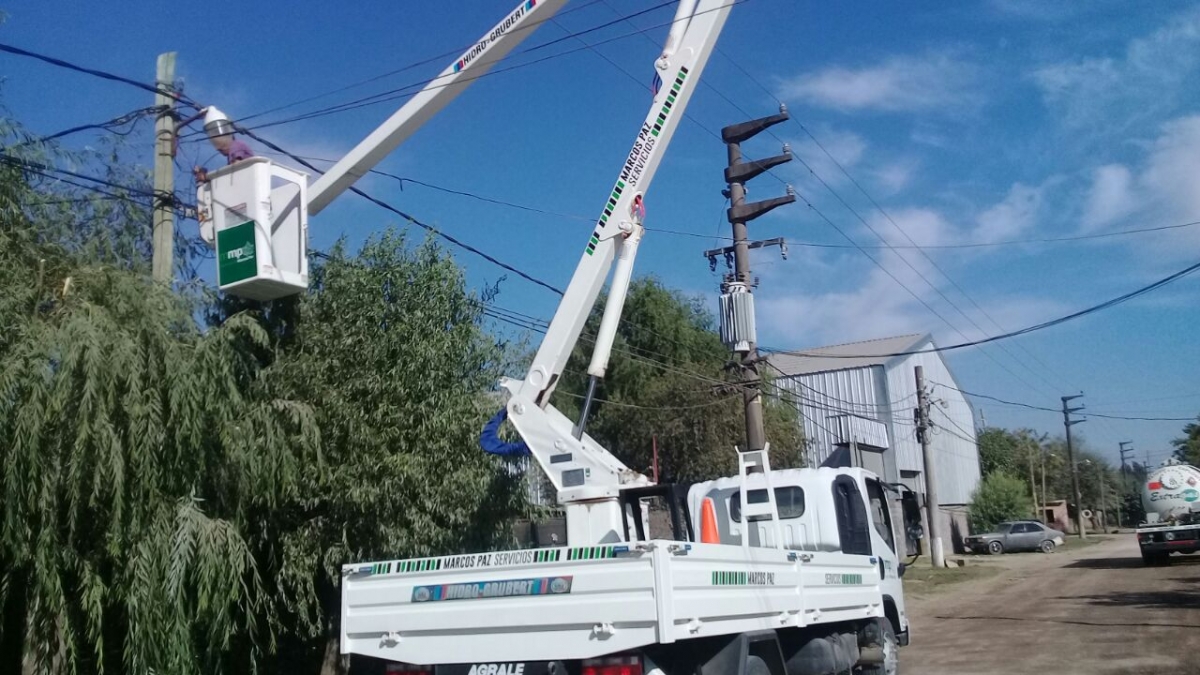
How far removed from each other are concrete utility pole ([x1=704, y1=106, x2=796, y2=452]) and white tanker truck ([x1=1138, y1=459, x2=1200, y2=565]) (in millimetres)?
14807

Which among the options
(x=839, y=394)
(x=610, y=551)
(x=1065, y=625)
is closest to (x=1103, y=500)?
(x=839, y=394)

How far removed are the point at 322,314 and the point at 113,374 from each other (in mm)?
3649

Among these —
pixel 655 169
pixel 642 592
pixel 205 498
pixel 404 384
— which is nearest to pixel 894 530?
pixel 655 169

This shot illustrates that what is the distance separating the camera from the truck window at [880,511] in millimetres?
11432

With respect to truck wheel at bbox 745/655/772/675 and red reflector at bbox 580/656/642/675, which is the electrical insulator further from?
red reflector at bbox 580/656/642/675

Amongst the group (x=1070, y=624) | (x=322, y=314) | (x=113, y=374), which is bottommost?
(x=1070, y=624)

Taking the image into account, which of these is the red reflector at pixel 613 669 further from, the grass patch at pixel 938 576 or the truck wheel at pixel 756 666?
the grass patch at pixel 938 576

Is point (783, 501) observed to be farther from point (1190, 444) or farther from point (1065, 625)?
point (1190, 444)

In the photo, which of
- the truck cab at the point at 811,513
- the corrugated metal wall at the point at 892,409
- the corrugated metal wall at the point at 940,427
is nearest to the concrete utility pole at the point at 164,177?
the truck cab at the point at 811,513

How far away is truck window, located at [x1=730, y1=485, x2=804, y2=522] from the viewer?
35.6 feet

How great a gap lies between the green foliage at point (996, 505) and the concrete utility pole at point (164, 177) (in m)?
50.1

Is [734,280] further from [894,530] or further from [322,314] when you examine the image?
[322,314]

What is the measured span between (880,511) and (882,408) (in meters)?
38.2

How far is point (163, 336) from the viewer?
8781 millimetres
